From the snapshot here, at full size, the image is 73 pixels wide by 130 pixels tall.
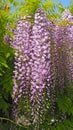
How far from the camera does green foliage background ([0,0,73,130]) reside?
21.8 feet

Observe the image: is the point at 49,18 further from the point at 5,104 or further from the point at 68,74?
the point at 5,104

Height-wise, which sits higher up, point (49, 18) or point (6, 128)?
point (49, 18)

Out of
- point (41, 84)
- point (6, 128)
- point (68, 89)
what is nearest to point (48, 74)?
point (41, 84)

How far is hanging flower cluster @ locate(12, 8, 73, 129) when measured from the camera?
21.1 feet

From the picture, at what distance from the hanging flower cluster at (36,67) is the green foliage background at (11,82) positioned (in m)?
0.13

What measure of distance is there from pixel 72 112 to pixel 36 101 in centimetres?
86

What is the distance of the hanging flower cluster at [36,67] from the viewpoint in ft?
21.1

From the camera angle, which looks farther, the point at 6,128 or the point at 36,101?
the point at 6,128

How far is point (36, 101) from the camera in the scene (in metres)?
6.39

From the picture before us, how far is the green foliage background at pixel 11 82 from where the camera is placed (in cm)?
664

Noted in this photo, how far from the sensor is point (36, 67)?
6.45 metres

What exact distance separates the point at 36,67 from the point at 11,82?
19.2 inches

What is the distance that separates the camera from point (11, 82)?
664cm

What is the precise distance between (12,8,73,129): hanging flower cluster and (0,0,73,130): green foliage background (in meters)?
0.13
